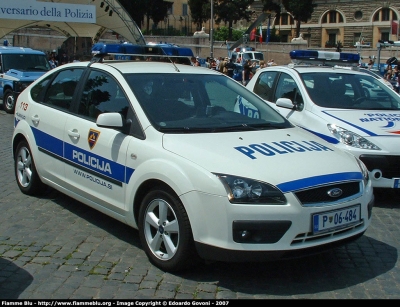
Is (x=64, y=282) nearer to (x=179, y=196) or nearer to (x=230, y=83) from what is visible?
(x=179, y=196)

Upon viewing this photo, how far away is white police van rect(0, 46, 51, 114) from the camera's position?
16219 millimetres

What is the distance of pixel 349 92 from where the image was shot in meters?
7.91

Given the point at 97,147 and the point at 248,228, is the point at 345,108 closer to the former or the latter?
the point at 97,147

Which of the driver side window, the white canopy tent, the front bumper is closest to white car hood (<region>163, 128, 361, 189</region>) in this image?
the front bumper

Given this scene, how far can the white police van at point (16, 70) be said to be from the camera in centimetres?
1622

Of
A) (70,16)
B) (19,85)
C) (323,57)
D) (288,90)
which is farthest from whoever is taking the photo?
(70,16)

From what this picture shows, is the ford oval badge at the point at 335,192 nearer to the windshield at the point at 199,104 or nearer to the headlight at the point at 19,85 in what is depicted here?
the windshield at the point at 199,104

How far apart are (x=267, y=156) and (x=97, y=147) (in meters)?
1.65

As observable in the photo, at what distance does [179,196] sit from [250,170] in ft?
1.83

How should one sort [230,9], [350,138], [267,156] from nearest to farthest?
[267,156] → [350,138] → [230,9]

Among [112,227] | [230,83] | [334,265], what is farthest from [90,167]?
[334,265]

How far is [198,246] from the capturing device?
13.4 feet

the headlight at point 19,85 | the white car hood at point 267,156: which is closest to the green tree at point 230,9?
the headlight at point 19,85

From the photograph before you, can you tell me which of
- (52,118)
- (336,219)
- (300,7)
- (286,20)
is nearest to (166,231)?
(336,219)
